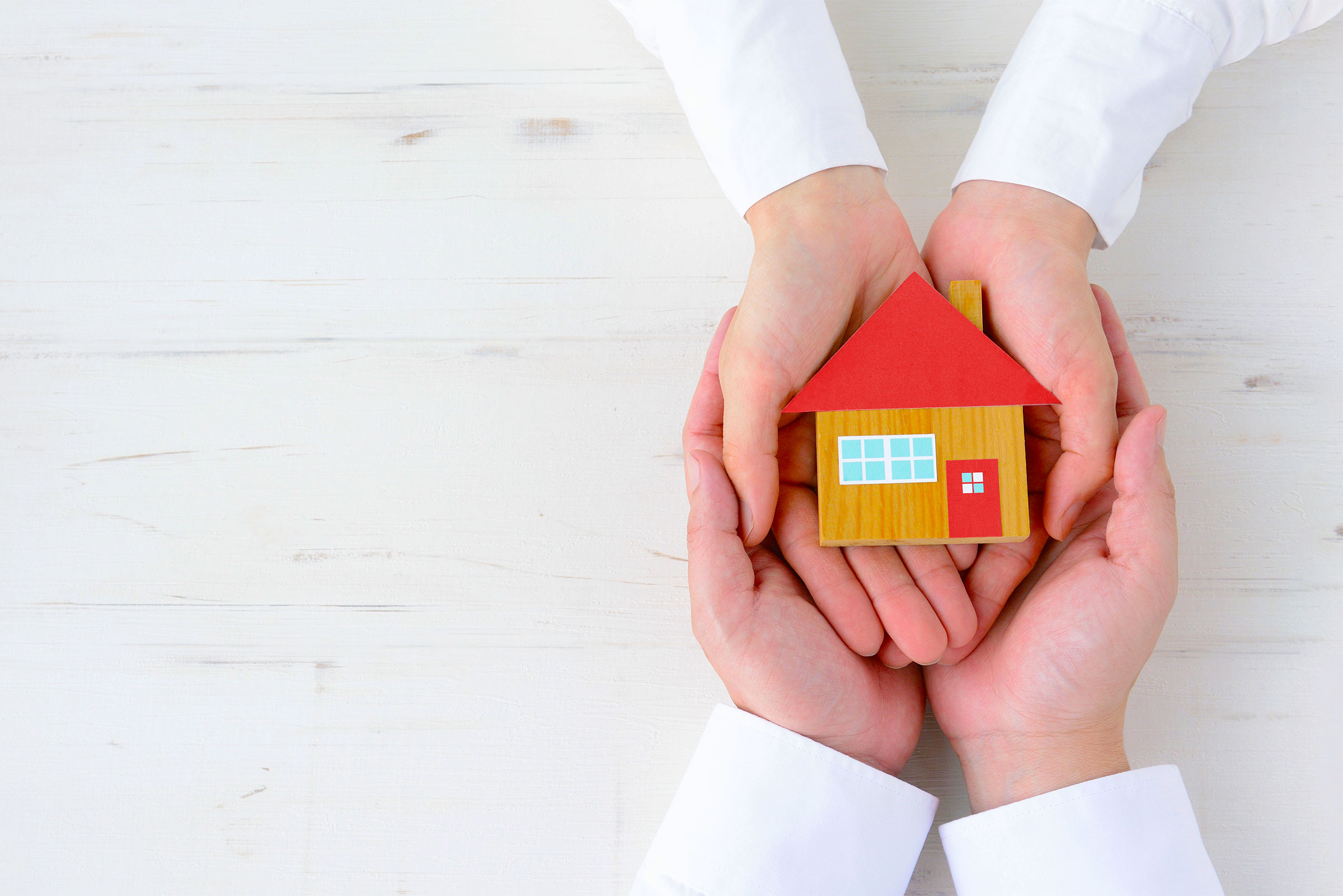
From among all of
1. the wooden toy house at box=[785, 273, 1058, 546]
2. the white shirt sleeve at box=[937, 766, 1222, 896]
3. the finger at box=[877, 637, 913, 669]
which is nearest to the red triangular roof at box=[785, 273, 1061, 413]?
the wooden toy house at box=[785, 273, 1058, 546]

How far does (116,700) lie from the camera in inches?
34.3

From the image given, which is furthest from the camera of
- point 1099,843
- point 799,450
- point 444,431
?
point 444,431

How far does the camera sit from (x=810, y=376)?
0.78m

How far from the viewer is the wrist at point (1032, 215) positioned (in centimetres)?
80

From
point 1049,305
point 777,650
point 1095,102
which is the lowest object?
point 777,650

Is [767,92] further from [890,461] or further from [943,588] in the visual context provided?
[943,588]

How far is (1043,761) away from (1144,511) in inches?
9.0

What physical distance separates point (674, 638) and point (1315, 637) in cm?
63

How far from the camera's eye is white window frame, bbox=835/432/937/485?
708 millimetres

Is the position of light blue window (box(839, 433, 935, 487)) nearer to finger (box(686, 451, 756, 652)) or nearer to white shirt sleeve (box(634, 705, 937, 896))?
finger (box(686, 451, 756, 652))

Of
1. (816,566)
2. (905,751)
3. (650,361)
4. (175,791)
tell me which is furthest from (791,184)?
(175,791)

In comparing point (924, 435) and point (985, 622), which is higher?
point (924, 435)

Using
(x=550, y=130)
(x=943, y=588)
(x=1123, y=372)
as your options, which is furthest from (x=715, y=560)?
(x=550, y=130)

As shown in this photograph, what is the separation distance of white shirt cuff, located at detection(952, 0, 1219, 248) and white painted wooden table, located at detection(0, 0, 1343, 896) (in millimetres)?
111
